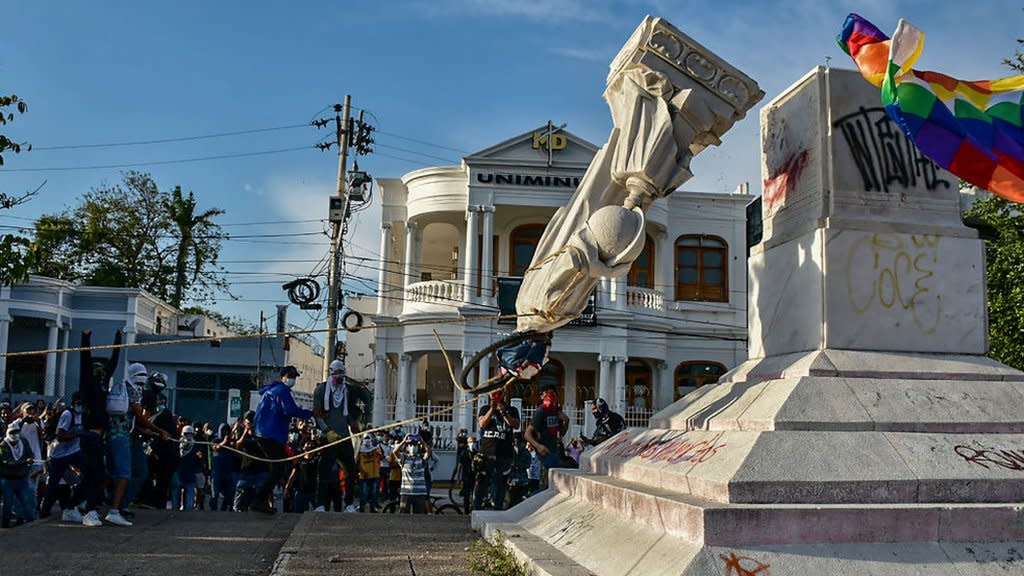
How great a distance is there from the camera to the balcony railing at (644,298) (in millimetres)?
29497

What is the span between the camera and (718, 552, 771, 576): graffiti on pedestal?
14.3 feet

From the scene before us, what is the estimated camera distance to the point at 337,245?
25.2m

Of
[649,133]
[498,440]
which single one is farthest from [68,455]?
[649,133]

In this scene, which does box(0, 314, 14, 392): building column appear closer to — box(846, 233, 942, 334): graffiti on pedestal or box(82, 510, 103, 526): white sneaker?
box(82, 510, 103, 526): white sneaker

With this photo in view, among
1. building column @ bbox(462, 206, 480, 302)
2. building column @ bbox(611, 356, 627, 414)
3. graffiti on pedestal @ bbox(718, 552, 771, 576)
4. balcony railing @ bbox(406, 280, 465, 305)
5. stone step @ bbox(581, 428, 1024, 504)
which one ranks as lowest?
graffiti on pedestal @ bbox(718, 552, 771, 576)

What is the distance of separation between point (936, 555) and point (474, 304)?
24.3 m

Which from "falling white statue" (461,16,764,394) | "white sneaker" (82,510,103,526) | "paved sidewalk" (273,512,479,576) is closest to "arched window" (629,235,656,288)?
"paved sidewalk" (273,512,479,576)

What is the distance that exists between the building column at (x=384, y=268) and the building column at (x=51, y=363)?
11040 millimetres

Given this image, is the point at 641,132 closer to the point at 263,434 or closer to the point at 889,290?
the point at 889,290

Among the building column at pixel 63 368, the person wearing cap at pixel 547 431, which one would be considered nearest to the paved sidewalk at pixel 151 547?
the person wearing cap at pixel 547 431

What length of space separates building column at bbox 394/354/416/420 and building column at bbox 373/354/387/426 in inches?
18.1

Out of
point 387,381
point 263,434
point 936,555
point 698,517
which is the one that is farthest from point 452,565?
point 387,381

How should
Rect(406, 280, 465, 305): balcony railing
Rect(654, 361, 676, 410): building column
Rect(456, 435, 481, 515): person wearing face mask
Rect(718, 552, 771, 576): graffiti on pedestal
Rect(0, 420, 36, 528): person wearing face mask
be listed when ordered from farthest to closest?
1. Rect(654, 361, 676, 410): building column
2. Rect(406, 280, 465, 305): balcony railing
3. Rect(456, 435, 481, 515): person wearing face mask
4. Rect(0, 420, 36, 528): person wearing face mask
5. Rect(718, 552, 771, 576): graffiti on pedestal

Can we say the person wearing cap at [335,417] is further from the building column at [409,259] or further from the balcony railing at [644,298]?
the balcony railing at [644,298]
